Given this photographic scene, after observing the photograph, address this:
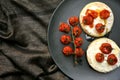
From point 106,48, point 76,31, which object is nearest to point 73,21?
point 76,31

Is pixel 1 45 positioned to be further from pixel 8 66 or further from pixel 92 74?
pixel 92 74

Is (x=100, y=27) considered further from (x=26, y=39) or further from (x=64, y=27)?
(x=26, y=39)

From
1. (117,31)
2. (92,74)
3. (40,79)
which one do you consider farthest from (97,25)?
(40,79)

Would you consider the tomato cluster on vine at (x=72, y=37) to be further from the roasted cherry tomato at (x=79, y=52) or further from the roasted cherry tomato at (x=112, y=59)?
the roasted cherry tomato at (x=112, y=59)

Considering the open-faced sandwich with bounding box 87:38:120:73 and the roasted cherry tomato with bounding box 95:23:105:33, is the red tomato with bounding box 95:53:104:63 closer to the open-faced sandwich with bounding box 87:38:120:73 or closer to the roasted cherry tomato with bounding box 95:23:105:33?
the open-faced sandwich with bounding box 87:38:120:73

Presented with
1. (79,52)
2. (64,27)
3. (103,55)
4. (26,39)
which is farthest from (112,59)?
(26,39)

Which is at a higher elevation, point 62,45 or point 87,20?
point 87,20

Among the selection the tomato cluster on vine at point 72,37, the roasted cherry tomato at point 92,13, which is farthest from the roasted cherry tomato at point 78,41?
the roasted cherry tomato at point 92,13
